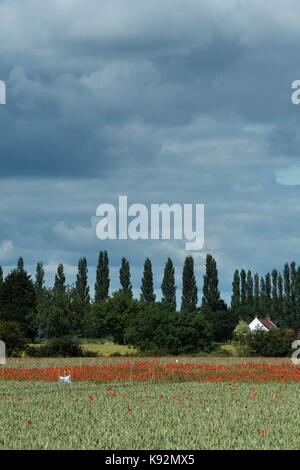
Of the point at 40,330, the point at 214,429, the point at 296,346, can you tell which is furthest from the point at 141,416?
the point at 40,330

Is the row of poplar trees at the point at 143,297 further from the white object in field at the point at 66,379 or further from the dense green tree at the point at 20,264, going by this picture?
the white object in field at the point at 66,379

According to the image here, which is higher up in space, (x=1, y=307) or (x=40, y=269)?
(x=40, y=269)

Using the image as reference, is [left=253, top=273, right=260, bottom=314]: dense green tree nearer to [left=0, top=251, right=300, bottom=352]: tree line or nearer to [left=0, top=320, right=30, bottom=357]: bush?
[left=0, top=251, right=300, bottom=352]: tree line

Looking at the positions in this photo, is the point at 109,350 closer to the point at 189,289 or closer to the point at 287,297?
the point at 189,289

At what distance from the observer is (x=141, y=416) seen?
15172mm

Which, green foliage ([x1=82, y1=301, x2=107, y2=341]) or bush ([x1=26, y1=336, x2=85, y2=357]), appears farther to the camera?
green foliage ([x1=82, y1=301, x2=107, y2=341])

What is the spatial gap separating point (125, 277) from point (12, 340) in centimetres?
6077

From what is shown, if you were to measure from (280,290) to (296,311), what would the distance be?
5801 mm

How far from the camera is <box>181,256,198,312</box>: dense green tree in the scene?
109375mm

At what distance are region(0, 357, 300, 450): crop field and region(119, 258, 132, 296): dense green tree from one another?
8061cm

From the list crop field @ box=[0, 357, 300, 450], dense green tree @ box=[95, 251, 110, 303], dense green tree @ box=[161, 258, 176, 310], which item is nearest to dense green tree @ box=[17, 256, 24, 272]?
dense green tree @ box=[95, 251, 110, 303]

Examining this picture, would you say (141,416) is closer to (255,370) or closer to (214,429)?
(214,429)

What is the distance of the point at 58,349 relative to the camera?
50094mm

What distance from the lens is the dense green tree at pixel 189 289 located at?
109 metres
